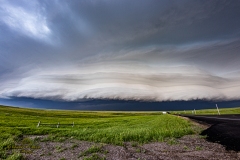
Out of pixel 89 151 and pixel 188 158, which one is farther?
pixel 89 151

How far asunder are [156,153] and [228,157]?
20.7 ft

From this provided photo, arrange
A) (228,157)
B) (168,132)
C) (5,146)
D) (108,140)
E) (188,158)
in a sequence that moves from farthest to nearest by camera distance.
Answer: (168,132) → (108,140) → (5,146) → (188,158) → (228,157)

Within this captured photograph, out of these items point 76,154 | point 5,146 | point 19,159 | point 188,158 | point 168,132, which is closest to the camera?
point 188,158

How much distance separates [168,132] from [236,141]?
34.9 ft

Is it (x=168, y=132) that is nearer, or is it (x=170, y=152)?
(x=170, y=152)

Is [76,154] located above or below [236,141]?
below

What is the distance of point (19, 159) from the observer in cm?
1505

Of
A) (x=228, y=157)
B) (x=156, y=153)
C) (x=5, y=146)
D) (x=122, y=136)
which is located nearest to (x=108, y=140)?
(x=122, y=136)

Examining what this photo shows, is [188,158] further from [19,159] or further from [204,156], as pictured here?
[19,159]

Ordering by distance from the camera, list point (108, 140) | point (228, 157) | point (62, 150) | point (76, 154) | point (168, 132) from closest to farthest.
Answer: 1. point (228, 157)
2. point (76, 154)
3. point (62, 150)
4. point (108, 140)
5. point (168, 132)

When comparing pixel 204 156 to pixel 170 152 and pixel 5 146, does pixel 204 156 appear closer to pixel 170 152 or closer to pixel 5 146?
pixel 170 152

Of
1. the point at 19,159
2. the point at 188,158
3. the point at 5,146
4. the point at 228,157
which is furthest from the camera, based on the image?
the point at 5,146

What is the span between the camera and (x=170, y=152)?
1571 centimetres

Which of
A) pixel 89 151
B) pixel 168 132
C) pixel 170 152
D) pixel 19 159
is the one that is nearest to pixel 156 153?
pixel 170 152
